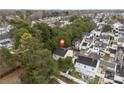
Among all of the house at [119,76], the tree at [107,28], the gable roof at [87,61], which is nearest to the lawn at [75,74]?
the gable roof at [87,61]

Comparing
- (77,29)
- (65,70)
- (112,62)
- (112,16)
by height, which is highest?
(112,16)

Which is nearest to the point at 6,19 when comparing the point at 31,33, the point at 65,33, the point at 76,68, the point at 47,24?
the point at 31,33

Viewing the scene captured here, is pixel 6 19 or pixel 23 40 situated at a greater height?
pixel 6 19

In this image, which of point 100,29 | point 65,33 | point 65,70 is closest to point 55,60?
point 65,70

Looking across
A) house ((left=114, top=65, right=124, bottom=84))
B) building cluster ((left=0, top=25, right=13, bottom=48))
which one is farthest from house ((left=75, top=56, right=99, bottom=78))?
building cluster ((left=0, top=25, right=13, bottom=48))

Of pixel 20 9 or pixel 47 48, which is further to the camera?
pixel 47 48

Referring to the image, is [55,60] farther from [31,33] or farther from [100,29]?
Answer: [100,29]

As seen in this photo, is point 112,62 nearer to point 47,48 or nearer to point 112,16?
point 112,16
